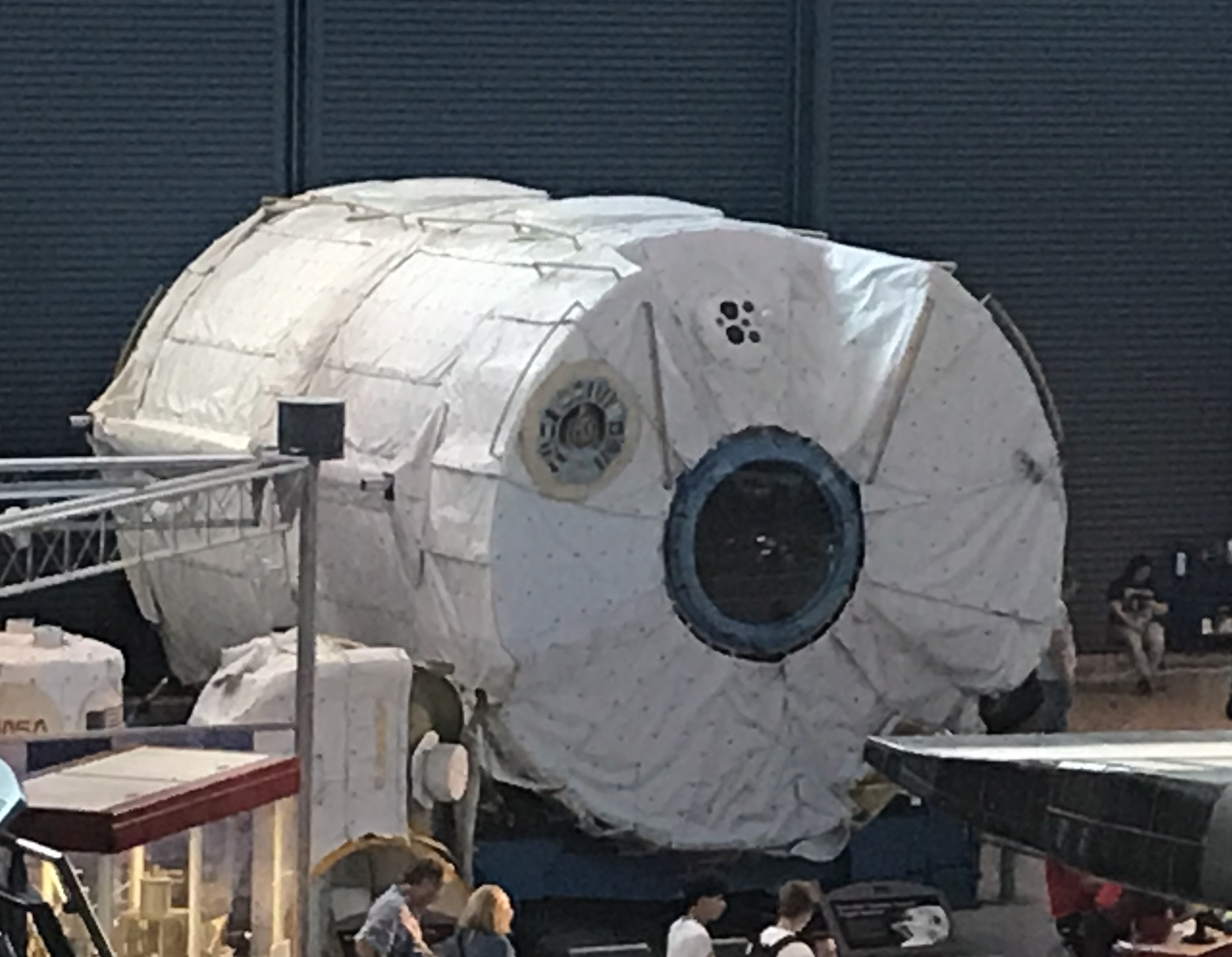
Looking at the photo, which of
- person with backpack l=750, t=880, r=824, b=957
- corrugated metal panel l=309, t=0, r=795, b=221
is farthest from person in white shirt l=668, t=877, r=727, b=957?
corrugated metal panel l=309, t=0, r=795, b=221

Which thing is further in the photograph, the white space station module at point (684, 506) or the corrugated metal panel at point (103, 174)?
the corrugated metal panel at point (103, 174)

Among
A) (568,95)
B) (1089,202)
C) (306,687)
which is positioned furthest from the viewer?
(1089,202)

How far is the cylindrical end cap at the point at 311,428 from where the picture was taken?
43.4ft

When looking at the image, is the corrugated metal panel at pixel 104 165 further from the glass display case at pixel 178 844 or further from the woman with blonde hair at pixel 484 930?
the glass display case at pixel 178 844

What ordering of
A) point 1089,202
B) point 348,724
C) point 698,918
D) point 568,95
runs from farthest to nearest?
1. point 1089,202
2. point 568,95
3. point 348,724
4. point 698,918

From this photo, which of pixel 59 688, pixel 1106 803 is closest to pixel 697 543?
pixel 59 688

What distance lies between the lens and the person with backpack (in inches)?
535

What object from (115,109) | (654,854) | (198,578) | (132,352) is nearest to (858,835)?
(654,854)

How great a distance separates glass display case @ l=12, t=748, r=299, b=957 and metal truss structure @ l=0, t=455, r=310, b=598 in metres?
0.81

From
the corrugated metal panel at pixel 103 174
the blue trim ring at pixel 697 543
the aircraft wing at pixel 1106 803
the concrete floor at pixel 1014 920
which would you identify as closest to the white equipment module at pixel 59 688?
the blue trim ring at pixel 697 543

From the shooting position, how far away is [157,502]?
13.6 meters

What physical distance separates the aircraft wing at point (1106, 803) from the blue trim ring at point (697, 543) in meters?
5.03

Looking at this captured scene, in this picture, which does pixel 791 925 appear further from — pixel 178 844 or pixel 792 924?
pixel 178 844

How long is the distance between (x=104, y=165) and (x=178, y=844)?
8260 mm
